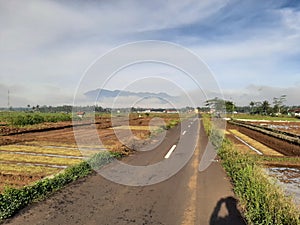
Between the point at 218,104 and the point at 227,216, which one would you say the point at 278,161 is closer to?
the point at 227,216

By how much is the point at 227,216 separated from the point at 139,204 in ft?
6.94

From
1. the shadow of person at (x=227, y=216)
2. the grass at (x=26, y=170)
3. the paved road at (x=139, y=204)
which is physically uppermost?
the grass at (x=26, y=170)

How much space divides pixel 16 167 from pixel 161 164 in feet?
19.8

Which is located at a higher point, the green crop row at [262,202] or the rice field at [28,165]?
the green crop row at [262,202]

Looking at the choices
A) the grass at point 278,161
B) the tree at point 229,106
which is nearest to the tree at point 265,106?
the tree at point 229,106

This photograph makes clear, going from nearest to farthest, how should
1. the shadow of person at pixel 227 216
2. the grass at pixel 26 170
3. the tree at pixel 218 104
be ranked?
the shadow of person at pixel 227 216, the grass at pixel 26 170, the tree at pixel 218 104

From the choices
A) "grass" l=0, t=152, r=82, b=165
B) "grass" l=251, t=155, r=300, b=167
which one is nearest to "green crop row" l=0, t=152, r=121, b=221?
"grass" l=0, t=152, r=82, b=165

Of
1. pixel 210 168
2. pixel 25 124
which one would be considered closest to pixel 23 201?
pixel 210 168

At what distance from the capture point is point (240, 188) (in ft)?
25.9

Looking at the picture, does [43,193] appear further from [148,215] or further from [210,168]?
[210,168]

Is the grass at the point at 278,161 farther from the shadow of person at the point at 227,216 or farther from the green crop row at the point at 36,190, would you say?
the green crop row at the point at 36,190

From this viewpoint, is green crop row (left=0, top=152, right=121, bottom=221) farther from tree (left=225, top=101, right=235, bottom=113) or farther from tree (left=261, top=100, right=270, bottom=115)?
tree (left=261, top=100, right=270, bottom=115)

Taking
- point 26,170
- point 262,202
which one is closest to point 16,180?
point 26,170

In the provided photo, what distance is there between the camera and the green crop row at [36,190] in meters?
6.12
